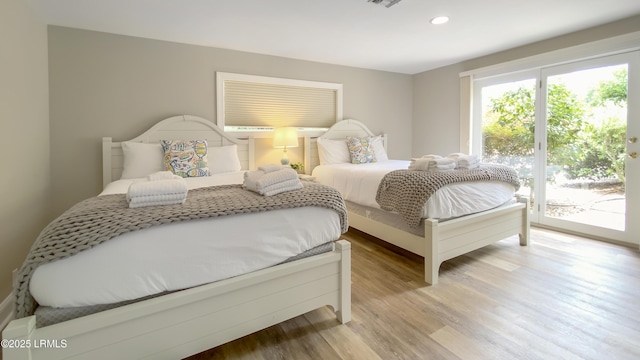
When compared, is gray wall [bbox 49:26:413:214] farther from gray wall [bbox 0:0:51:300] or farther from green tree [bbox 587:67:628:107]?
green tree [bbox 587:67:628:107]

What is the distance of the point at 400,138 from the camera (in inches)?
196

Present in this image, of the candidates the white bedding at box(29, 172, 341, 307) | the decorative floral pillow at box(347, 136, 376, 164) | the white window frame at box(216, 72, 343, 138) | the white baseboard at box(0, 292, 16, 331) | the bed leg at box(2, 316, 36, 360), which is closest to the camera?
the bed leg at box(2, 316, 36, 360)

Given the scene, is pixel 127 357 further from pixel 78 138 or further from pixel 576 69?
pixel 576 69

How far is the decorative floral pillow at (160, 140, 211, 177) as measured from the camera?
106 inches

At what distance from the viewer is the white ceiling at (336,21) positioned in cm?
240

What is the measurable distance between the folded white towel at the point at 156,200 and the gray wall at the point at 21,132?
3.83ft

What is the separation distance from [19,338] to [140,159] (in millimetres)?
2038

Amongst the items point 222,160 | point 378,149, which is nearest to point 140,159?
point 222,160

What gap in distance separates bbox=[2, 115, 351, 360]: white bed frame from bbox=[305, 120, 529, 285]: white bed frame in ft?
2.61

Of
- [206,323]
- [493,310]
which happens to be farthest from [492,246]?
[206,323]

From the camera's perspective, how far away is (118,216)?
4.01 feet

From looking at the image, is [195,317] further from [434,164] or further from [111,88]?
[111,88]

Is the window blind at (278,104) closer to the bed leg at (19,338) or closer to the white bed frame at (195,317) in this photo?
the white bed frame at (195,317)

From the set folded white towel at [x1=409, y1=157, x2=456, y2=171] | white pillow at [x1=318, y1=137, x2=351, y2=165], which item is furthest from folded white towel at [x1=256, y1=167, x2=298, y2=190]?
white pillow at [x1=318, y1=137, x2=351, y2=165]
